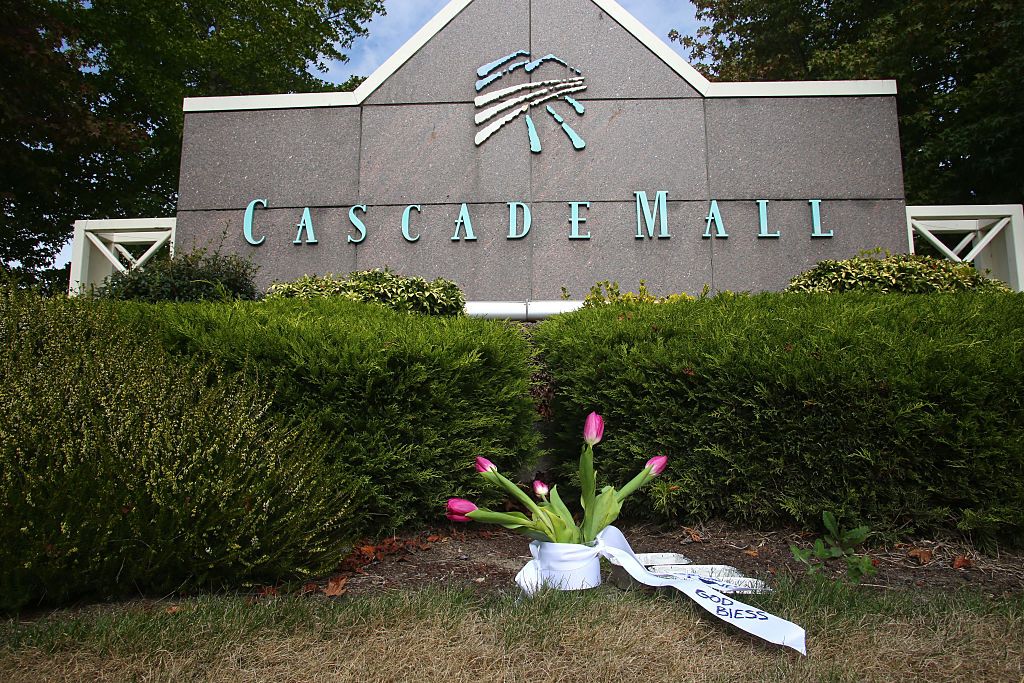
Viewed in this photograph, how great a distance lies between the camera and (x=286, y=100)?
343 inches

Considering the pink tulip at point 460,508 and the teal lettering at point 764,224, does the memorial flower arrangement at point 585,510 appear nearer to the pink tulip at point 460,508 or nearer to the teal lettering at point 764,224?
the pink tulip at point 460,508

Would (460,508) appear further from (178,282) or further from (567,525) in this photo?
(178,282)

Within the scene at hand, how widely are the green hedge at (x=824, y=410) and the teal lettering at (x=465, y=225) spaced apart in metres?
3.87

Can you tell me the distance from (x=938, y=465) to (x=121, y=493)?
4134 mm

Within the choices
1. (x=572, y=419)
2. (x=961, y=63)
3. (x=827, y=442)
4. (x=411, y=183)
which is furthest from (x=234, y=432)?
(x=961, y=63)

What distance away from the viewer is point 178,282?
6.76m

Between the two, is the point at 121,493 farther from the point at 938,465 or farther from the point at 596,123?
the point at 596,123

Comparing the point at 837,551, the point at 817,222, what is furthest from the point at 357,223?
the point at 837,551

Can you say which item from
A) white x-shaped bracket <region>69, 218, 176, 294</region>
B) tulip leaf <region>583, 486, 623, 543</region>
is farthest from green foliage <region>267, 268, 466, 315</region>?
white x-shaped bracket <region>69, 218, 176, 294</region>

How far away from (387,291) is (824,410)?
4.08 m

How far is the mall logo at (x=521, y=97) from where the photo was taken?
848 centimetres

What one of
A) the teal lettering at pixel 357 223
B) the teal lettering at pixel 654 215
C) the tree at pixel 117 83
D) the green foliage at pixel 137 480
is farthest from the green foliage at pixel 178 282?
the tree at pixel 117 83

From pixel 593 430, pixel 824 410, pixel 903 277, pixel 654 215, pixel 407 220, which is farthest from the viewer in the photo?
pixel 407 220

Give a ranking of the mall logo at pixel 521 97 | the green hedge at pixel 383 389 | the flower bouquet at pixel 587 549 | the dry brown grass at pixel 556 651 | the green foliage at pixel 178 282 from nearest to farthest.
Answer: the dry brown grass at pixel 556 651, the flower bouquet at pixel 587 549, the green hedge at pixel 383 389, the green foliage at pixel 178 282, the mall logo at pixel 521 97
